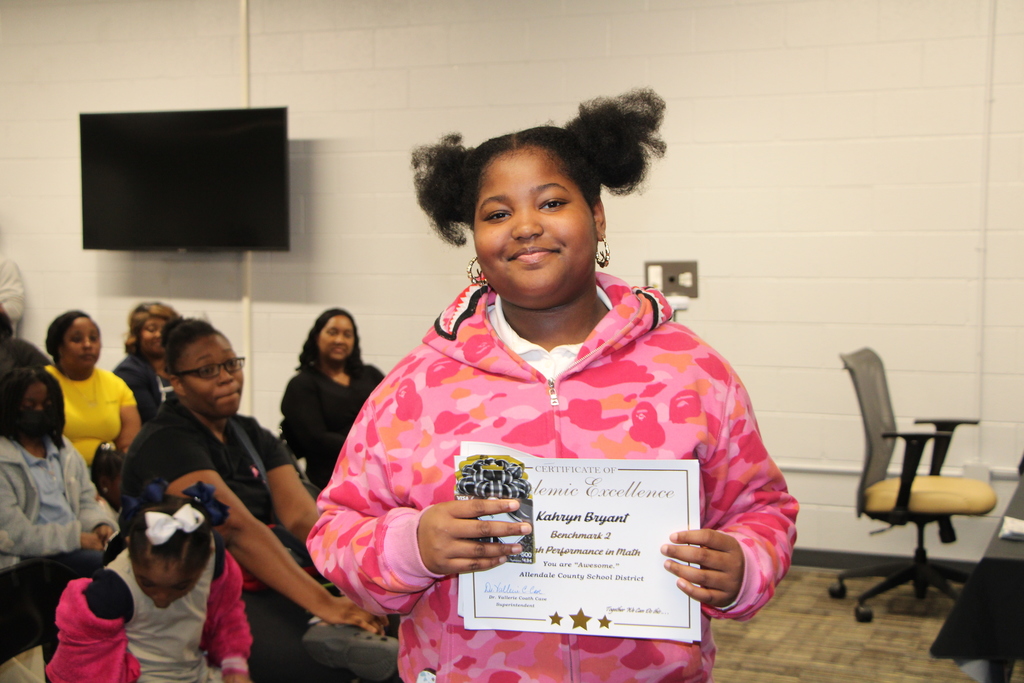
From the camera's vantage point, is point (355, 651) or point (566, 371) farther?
point (355, 651)

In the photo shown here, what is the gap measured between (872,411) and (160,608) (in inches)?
106

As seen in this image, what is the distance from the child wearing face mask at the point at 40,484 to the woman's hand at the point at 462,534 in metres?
1.69

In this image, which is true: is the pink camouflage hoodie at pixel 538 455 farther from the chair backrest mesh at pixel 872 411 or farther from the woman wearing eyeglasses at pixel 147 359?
the woman wearing eyeglasses at pixel 147 359

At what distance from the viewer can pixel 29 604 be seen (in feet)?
5.65

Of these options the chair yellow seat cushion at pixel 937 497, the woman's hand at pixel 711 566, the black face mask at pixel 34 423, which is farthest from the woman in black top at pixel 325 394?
the woman's hand at pixel 711 566

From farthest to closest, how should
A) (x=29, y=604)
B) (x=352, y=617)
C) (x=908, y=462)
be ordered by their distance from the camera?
1. (x=908, y=462)
2. (x=352, y=617)
3. (x=29, y=604)

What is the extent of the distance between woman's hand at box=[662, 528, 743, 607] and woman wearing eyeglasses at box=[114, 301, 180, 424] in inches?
136

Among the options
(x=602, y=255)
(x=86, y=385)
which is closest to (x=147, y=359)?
(x=86, y=385)

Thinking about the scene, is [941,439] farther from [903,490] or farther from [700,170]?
[700,170]

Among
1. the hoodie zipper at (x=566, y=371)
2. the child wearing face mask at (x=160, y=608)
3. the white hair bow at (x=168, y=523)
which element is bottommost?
the child wearing face mask at (x=160, y=608)

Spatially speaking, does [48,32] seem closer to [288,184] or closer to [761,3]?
[288,184]

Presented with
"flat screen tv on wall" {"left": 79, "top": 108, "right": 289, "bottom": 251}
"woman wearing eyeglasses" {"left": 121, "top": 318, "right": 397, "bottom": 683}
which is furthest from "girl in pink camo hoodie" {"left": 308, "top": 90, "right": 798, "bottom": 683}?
"flat screen tv on wall" {"left": 79, "top": 108, "right": 289, "bottom": 251}

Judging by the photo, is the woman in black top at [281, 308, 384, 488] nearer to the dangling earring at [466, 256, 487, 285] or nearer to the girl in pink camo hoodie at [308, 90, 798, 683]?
the dangling earring at [466, 256, 487, 285]

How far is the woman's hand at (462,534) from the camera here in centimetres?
96
